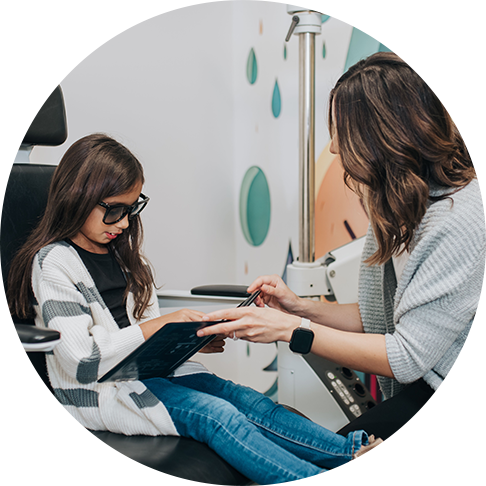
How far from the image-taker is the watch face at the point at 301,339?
0.88 m

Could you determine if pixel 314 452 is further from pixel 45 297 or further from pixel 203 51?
pixel 203 51

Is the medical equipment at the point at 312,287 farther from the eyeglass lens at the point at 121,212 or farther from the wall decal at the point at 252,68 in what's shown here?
the eyeglass lens at the point at 121,212

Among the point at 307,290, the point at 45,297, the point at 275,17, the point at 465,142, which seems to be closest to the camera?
the point at 45,297

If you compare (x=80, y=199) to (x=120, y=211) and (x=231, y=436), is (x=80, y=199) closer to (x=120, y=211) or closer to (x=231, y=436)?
(x=120, y=211)

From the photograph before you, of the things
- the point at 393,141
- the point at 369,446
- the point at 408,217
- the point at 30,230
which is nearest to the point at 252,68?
the point at 393,141

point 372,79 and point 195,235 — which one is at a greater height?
point 372,79

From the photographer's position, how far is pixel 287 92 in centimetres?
110

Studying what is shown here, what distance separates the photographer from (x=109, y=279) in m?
0.89

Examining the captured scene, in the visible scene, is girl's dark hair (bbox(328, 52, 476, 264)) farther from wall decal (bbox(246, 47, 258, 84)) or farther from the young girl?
the young girl

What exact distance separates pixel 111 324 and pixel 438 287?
608 mm

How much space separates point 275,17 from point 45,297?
0.78 m

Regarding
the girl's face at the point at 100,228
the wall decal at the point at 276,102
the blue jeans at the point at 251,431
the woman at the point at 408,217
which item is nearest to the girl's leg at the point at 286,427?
the blue jeans at the point at 251,431

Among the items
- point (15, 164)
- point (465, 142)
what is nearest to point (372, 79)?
point (465, 142)

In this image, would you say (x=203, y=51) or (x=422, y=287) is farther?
(x=203, y=51)
